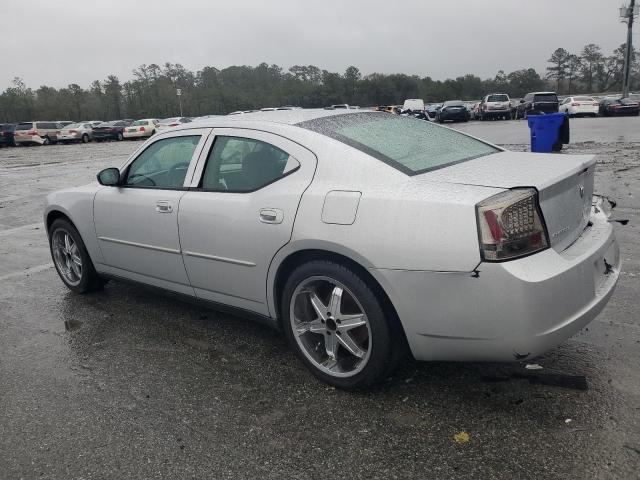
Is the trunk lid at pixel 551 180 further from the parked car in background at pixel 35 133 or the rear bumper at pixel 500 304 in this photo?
the parked car in background at pixel 35 133

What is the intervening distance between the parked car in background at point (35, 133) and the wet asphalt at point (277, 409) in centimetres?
3915

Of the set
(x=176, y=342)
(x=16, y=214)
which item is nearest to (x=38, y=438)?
(x=176, y=342)

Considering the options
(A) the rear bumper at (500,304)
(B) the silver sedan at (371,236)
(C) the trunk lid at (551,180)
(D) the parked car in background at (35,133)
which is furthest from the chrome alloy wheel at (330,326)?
(D) the parked car in background at (35,133)

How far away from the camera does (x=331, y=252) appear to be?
9.70 feet

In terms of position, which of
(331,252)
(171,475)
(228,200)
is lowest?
(171,475)

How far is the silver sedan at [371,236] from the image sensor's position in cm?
254

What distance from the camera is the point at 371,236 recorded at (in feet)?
9.05

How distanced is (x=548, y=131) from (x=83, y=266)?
39.3 feet

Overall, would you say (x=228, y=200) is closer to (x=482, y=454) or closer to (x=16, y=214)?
(x=482, y=454)

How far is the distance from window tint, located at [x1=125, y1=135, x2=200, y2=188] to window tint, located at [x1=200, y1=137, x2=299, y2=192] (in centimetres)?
25

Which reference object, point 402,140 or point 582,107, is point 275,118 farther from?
point 582,107

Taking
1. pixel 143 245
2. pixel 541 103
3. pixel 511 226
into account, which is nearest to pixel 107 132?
pixel 541 103

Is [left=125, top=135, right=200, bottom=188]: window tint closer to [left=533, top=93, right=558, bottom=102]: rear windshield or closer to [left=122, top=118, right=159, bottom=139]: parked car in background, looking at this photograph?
[left=533, top=93, right=558, bottom=102]: rear windshield

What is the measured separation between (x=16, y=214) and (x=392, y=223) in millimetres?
9158
